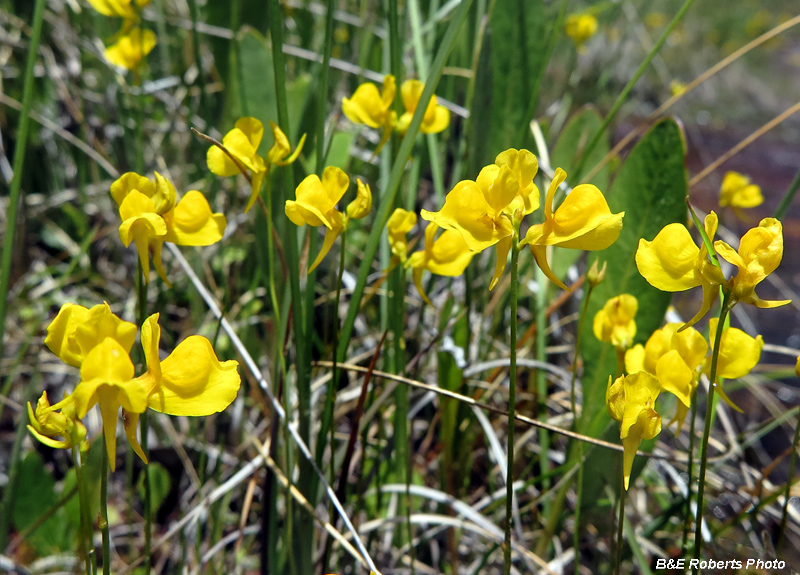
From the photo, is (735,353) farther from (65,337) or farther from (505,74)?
(505,74)

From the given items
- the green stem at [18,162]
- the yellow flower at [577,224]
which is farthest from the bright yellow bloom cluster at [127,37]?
the yellow flower at [577,224]

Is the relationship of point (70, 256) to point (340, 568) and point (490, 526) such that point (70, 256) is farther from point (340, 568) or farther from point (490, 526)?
point (490, 526)

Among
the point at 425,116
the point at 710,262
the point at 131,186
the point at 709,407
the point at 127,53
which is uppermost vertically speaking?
the point at 127,53

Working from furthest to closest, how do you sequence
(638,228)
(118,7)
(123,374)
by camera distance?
(118,7), (638,228), (123,374)

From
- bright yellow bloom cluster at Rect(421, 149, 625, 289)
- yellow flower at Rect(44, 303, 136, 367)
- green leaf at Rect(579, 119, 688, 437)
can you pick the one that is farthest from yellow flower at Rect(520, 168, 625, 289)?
green leaf at Rect(579, 119, 688, 437)

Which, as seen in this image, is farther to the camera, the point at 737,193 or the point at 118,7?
the point at 737,193

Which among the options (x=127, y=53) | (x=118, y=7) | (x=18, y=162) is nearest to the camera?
(x=18, y=162)

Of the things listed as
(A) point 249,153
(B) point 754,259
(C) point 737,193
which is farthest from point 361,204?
(C) point 737,193

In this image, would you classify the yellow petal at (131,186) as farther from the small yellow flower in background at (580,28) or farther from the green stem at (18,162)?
the small yellow flower in background at (580,28)
